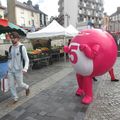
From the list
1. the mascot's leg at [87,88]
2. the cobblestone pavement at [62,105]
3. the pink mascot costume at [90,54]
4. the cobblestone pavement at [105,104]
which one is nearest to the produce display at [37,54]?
the cobblestone pavement at [62,105]

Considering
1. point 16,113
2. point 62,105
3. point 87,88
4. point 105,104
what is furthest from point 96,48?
point 16,113

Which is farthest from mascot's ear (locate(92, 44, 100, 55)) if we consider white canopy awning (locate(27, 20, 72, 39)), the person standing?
white canopy awning (locate(27, 20, 72, 39))

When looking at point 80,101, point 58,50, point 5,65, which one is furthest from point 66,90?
point 58,50

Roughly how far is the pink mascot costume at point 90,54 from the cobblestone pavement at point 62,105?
445mm

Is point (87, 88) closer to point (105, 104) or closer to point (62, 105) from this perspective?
point (105, 104)

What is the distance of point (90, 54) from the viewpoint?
5.13m

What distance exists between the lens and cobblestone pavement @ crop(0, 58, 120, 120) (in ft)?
15.6

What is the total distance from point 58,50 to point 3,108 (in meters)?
9.65

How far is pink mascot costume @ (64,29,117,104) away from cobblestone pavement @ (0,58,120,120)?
0.44 metres

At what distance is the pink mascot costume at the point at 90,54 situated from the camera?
5250 mm

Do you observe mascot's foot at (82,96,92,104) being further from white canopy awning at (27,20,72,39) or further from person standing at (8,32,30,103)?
white canopy awning at (27,20,72,39)

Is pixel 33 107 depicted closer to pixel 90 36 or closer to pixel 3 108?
pixel 3 108

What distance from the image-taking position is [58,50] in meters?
14.6

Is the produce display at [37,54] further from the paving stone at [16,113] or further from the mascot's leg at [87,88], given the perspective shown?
the paving stone at [16,113]
